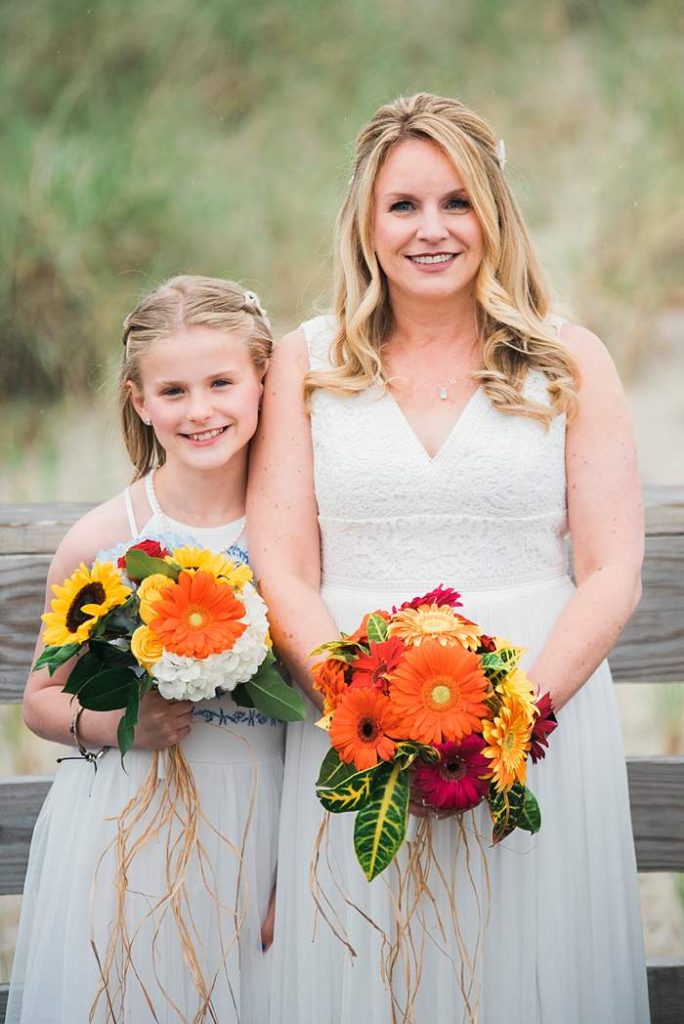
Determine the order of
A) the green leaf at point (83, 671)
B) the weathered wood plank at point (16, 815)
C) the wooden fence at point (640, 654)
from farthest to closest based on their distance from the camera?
1. the weathered wood plank at point (16, 815)
2. the wooden fence at point (640, 654)
3. the green leaf at point (83, 671)

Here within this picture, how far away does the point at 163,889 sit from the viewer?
2.62 metres

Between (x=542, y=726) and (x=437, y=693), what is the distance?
0.27m

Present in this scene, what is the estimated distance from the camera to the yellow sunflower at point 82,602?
7.88 ft

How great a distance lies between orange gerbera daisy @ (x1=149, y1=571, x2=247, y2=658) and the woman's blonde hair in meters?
0.58

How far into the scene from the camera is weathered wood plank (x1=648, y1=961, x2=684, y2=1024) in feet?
10.7

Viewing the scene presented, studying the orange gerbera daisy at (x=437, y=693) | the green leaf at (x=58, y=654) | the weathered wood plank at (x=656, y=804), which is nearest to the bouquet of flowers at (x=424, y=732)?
the orange gerbera daisy at (x=437, y=693)

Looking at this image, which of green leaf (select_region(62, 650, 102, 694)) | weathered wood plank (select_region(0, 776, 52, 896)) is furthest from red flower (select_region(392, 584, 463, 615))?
weathered wood plank (select_region(0, 776, 52, 896))

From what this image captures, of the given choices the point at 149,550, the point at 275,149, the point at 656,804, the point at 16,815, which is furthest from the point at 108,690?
the point at 275,149

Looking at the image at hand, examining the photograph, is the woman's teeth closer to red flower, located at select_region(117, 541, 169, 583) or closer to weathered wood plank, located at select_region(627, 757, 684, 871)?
red flower, located at select_region(117, 541, 169, 583)

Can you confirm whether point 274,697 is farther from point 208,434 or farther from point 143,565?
point 208,434

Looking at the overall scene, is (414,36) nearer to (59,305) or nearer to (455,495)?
(59,305)

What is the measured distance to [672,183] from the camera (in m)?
6.80

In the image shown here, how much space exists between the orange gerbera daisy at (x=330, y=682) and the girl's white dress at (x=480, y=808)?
33 cm

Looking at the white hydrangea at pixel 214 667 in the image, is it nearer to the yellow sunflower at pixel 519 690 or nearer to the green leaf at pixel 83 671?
the green leaf at pixel 83 671
